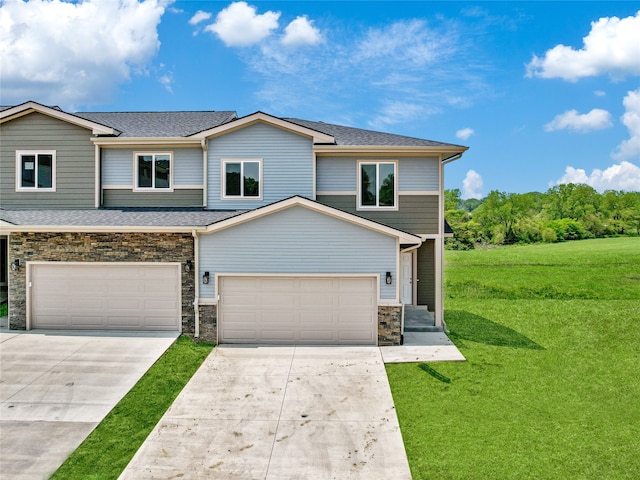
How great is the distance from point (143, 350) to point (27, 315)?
4.10 m

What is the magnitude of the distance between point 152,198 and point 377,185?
7086 millimetres

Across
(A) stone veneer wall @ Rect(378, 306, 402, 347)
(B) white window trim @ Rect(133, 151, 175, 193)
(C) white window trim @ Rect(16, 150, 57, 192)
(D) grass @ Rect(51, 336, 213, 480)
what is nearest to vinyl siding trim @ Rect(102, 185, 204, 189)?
(B) white window trim @ Rect(133, 151, 175, 193)

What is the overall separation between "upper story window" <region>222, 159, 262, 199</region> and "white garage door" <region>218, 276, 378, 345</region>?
3142 mm

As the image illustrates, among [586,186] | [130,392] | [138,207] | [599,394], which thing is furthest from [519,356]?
[586,186]

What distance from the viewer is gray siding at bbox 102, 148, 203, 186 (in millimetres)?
13648

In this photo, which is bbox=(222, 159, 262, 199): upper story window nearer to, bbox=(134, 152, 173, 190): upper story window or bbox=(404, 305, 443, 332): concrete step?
bbox=(134, 152, 173, 190): upper story window

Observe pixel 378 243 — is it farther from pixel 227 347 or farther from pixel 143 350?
pixel 143 350

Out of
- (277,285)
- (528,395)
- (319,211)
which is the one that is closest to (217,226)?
(277,285)

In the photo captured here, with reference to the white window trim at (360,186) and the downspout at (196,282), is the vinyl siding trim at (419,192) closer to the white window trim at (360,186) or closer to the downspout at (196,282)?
the white window trim at (360,186)

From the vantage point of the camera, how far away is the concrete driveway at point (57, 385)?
21.3 ft

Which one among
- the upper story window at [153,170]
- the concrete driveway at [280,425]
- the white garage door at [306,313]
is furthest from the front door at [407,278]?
the upper story window at [153,170]

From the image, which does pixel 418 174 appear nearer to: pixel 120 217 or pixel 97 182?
pixel 120 217

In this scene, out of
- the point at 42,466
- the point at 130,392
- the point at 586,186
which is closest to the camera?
the point at 42,466

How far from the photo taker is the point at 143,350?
10484mm
